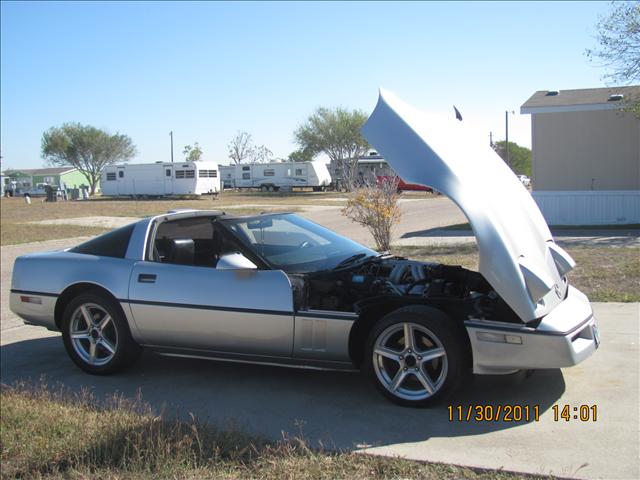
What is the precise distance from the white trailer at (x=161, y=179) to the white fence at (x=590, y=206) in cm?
3589

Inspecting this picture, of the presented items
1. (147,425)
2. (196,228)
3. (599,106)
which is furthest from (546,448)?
(599,106)

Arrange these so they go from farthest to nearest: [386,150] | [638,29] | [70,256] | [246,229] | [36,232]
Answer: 1. [36,232]
2. [638,29]
3. [70,256]
4. [246,229]
5. [386,150]

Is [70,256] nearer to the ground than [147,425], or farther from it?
farther from it

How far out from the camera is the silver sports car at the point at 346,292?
4219 mm

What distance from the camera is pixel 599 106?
18.2 metres

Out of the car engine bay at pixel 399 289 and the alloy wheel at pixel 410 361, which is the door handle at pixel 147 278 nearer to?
the car engine bay at pixel 399 289

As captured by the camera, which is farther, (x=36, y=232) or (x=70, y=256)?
(x=36, y=232)

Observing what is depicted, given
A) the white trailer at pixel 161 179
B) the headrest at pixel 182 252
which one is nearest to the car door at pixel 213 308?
the headrest at pixel 182 252

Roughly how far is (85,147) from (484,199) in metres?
78.0

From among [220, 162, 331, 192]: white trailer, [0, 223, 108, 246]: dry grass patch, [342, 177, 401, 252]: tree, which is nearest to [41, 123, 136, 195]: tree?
[220, 162, 331, 192]: white trailer

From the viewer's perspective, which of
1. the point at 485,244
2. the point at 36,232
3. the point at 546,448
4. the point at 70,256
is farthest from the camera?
the point at 36,232

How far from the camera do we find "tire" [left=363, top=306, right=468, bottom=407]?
4.29 meters

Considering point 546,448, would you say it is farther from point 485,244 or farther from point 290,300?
point 290,300

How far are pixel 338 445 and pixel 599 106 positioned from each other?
1698 centimetres
